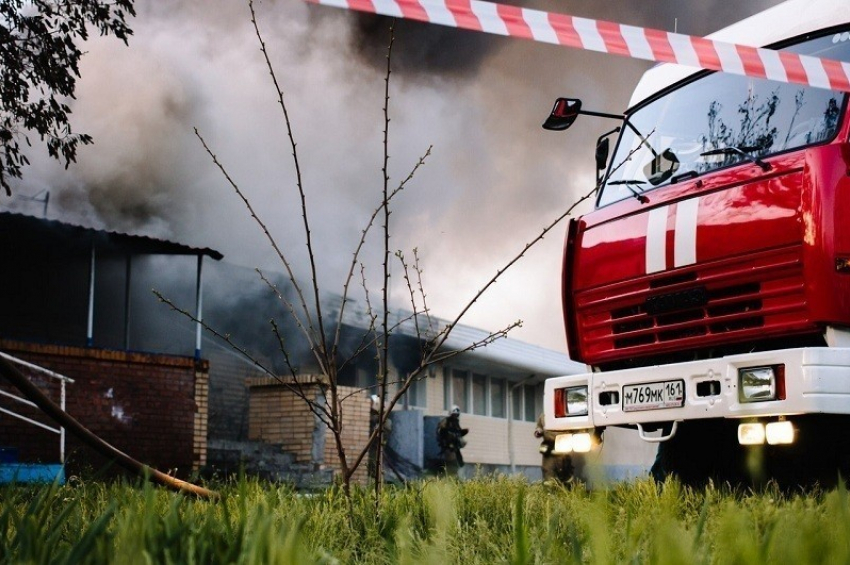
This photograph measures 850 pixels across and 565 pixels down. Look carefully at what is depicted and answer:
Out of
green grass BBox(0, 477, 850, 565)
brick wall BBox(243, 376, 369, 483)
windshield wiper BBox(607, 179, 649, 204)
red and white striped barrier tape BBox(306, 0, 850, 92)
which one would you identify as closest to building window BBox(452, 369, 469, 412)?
brick wall BBox(243, 376, 369, 483)

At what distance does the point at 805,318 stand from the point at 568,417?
175cm

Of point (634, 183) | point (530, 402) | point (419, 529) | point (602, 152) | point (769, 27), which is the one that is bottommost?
point (419, 529)

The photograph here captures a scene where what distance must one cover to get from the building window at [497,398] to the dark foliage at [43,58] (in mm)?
19952

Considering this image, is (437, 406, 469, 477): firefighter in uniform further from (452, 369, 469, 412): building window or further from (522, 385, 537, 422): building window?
(522, 385, 537, 422): building window

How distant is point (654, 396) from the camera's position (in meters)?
5.98

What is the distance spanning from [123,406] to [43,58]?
19.0 ft

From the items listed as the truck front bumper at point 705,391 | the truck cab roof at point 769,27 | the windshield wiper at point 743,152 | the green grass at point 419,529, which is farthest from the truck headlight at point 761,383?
the truck cab roof at point 769,27

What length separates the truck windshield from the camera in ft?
18.6

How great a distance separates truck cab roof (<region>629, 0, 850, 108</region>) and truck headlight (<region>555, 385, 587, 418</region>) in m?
2.07

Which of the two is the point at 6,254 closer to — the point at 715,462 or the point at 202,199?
the point at 202,199

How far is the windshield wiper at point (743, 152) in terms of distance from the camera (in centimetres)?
562

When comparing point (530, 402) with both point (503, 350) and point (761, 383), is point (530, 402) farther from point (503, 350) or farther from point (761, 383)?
point (761, 383)

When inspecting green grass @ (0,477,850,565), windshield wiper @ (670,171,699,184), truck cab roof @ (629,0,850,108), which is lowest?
green grass @ (0,477,850,565)

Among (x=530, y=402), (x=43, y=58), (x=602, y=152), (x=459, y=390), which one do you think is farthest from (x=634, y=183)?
(x=530, y=402)
